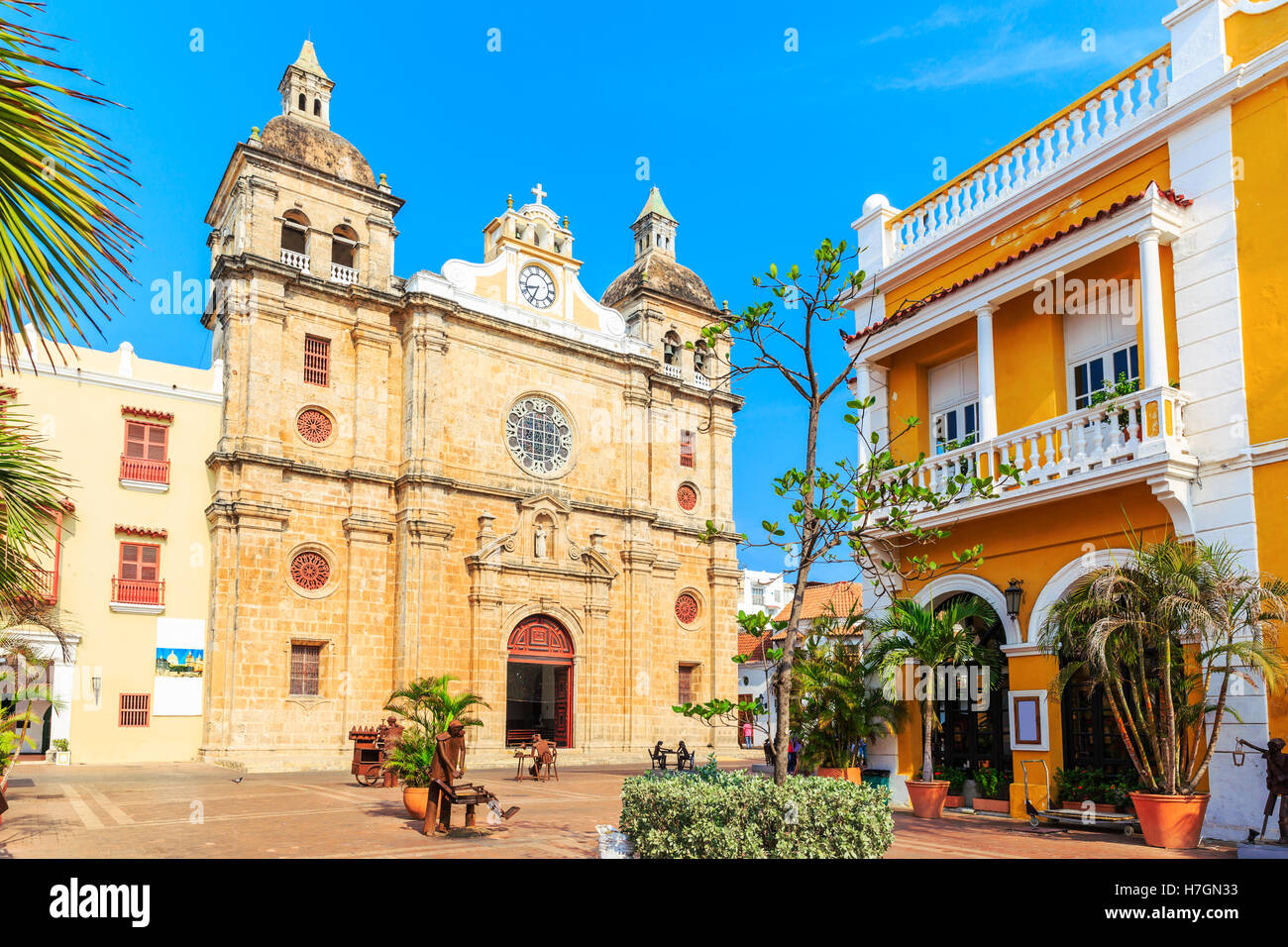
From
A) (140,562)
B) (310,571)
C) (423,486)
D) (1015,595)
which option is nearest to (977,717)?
(1015,595)

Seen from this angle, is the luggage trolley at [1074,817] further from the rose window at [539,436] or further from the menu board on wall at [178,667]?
the rose window at [539,436]

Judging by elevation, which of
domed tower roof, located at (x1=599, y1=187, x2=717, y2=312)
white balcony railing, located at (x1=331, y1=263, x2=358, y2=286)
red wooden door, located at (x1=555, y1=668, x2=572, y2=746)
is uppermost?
domed tower roof, located at (x1=599, y1=187, x2=717, y2=312)

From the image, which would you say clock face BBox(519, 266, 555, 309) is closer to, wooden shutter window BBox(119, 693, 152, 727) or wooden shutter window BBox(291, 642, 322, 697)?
wooden shutter window BBox(291, 642, 322, 697)

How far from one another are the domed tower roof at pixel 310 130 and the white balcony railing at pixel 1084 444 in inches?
900

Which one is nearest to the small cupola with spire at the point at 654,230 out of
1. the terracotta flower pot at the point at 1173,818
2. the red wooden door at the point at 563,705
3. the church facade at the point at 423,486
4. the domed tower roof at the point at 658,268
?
→ the domed tower roof at the point at 658,268

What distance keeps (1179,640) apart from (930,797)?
Result: 4036mm

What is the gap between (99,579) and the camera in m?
24.2

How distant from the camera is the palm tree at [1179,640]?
1022cm

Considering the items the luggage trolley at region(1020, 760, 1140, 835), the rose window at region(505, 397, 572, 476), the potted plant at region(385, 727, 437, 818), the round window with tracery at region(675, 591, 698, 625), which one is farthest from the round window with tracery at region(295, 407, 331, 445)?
the luggage trolley at region(1020, 760, 1140, 835)

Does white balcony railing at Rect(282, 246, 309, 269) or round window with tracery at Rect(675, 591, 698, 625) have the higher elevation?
white balcony railing at Rect(282, 246, 309, 269)

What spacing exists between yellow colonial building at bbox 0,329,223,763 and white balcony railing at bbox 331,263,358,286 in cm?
497

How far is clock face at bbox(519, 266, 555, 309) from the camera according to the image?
105 ft
